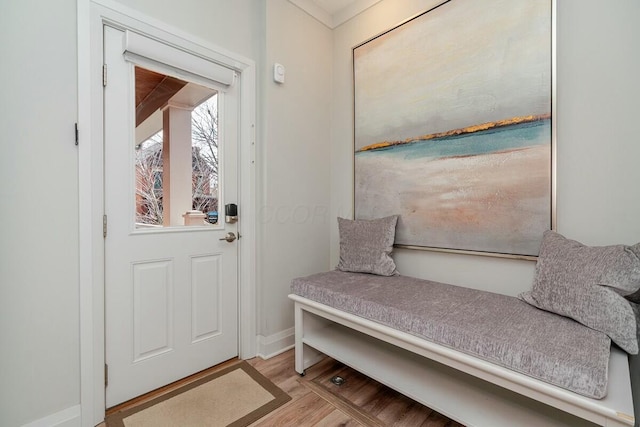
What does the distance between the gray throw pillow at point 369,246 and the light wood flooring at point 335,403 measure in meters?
0.72

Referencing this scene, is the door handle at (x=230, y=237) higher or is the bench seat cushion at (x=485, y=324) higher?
the door handle at (x=230, y=237)

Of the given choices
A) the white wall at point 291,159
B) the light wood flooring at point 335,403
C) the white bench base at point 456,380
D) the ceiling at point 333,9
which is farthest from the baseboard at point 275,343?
the ceiling at point 333,9

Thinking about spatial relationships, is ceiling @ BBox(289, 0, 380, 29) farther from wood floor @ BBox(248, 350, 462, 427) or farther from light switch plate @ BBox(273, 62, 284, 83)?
wood floor @ BBox(248, 350, 462, 427)

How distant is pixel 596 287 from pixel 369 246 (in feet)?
4.02

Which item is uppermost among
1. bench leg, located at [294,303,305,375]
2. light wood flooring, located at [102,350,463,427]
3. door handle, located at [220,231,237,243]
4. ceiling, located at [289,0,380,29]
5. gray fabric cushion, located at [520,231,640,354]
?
ceiling, located at [289,0,380,29]

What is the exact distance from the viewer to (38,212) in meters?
1.37

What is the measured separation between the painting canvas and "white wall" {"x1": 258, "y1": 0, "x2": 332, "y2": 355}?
1.25 ft

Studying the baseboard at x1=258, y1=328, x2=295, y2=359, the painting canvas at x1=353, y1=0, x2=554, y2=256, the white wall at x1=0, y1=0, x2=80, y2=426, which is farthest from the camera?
the baseboard at x1=258, y1=328, x2=295, y2=359

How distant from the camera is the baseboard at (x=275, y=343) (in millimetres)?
2197

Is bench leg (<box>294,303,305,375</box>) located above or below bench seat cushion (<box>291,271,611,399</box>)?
below

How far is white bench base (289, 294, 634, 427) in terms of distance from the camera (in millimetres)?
939

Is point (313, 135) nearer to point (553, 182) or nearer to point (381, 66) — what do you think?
point (381, 66)

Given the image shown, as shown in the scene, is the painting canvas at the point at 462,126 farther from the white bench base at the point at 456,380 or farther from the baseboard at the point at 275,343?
the baseboard at the point at 275,343

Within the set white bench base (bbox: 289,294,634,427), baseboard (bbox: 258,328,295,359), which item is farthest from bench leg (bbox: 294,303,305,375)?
baseboard (bbox: 258,328,295,359)
